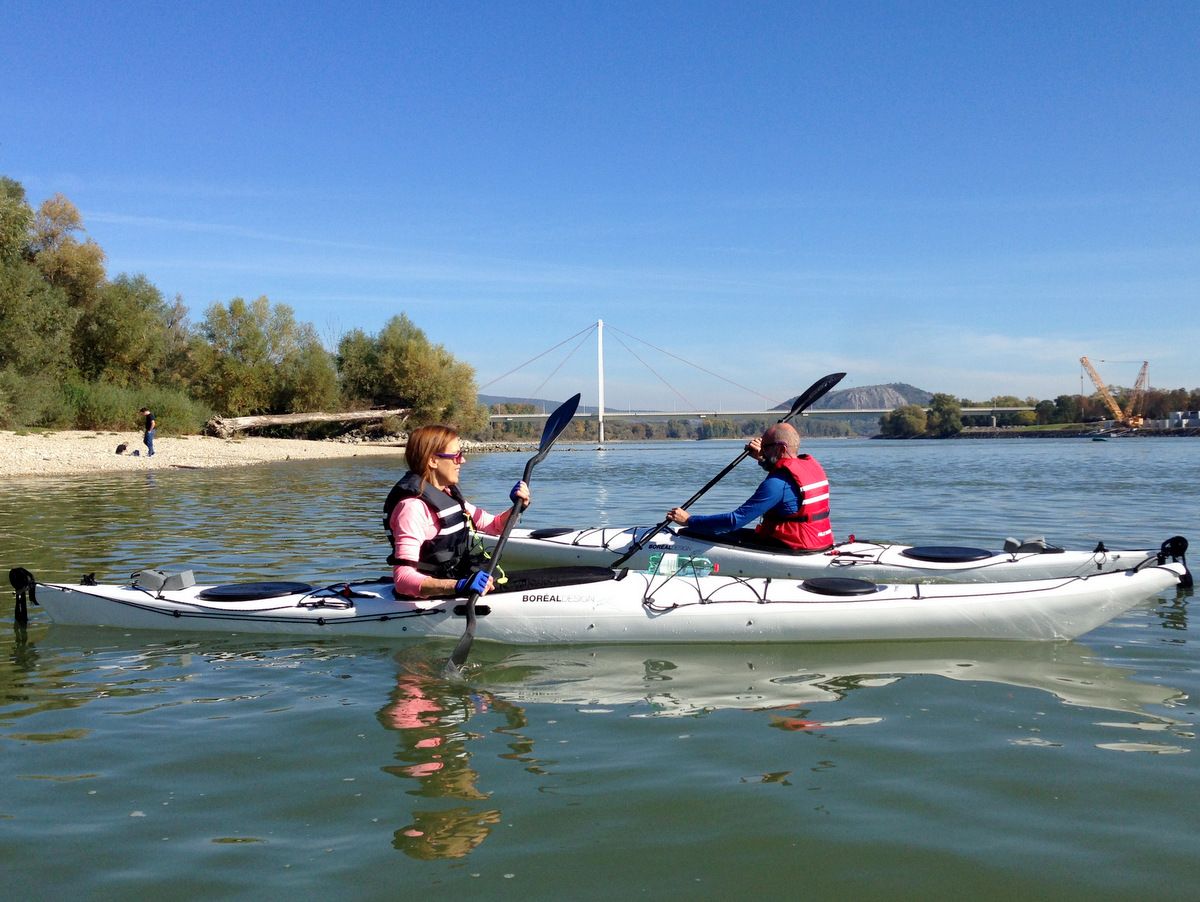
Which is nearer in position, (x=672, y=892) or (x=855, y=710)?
(x=672, y=892)

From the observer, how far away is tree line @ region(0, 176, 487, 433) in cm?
2312

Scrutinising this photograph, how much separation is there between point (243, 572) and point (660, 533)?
3.54 metres

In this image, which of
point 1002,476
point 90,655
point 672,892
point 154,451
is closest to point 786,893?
point 672,892

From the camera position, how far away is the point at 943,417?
294 ft

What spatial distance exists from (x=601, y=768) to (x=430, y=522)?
6.71 ft

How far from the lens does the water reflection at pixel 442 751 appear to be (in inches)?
110

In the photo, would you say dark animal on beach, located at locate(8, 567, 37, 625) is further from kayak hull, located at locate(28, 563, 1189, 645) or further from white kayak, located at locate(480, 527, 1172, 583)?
white kayak, located at locate(480, 527, 1172, 583)

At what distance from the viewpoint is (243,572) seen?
7570 mm

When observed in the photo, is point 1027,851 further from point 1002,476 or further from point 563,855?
point 1002,476

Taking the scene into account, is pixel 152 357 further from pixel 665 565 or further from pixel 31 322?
pixel 665 565

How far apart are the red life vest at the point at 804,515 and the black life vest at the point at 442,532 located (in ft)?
7.74

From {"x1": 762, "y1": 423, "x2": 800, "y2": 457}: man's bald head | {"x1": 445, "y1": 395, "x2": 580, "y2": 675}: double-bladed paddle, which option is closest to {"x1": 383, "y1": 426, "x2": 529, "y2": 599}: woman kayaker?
{"x1": 445, "y1": 395, "x2": 580, "y2": 675}: double-bladed paddle

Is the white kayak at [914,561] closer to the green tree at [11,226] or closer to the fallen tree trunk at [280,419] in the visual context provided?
the green tree at [11,226]

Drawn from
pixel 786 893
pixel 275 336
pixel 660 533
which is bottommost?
pixel 786 893
